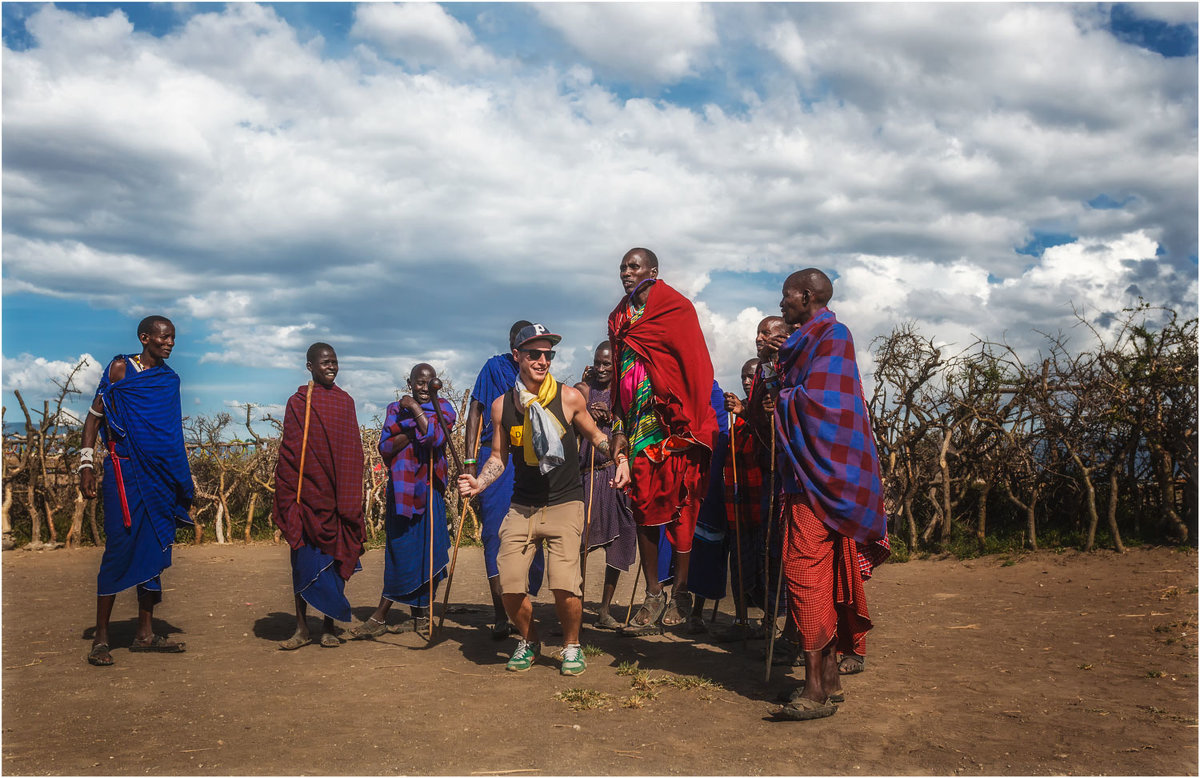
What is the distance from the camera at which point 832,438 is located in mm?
4551

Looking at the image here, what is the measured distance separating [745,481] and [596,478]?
1295mm

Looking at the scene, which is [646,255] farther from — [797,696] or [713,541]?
[797,696]

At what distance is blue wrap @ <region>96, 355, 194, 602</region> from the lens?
245 inches

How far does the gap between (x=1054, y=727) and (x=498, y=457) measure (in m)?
3.24

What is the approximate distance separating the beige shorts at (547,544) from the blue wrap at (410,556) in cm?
144

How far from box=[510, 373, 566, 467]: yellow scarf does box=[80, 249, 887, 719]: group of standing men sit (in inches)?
0.5

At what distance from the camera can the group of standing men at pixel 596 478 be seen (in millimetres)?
4590

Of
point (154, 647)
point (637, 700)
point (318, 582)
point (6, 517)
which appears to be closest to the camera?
point (637, 700)

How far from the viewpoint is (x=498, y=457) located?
222 inches

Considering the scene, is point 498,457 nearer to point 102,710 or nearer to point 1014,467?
point 102,710

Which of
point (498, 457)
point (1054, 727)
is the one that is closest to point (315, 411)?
point (498, 457)

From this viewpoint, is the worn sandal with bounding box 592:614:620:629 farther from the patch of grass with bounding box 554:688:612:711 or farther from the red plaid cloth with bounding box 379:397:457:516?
the patch of grass with bounding box 554:688:612:711

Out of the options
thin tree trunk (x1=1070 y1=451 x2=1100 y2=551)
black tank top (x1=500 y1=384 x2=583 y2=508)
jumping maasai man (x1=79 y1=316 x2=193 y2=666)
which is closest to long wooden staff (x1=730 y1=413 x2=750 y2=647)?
black tank top (x1=500 y1=384 x2=583 y2=508)

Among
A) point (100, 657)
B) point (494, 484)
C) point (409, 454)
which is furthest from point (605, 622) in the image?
point (100, 657)
